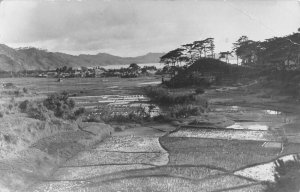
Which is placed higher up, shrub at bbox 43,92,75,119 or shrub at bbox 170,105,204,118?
A: shrub at bbox 43,92,75,119

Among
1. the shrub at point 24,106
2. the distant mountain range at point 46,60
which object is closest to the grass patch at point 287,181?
the shrub at point 24,106

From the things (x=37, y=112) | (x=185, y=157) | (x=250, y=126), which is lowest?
(x=185, y=157)

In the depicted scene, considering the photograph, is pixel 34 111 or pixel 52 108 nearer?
pixel 34 111

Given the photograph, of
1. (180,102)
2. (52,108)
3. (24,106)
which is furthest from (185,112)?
(24,106)

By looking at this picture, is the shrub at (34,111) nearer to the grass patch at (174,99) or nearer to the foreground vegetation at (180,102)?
the foreground vegetation at (180,102)

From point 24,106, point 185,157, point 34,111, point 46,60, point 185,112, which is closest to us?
point 185,157

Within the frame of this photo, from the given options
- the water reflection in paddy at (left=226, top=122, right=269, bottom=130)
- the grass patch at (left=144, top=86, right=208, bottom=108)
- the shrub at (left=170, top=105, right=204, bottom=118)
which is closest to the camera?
the water reflection in paddy at (left=226, top=122, right=269, bottom=130)

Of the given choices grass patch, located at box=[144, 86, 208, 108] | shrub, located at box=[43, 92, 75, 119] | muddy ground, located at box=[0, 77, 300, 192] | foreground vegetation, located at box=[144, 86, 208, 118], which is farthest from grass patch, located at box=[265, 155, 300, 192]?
grass patch, located at box=[144, 86, 208, 108]

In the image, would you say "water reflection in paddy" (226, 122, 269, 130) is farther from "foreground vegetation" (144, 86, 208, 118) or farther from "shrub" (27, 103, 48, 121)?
"shrub" (27, 103, 48, 121)

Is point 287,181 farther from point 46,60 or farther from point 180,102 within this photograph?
point 46,60

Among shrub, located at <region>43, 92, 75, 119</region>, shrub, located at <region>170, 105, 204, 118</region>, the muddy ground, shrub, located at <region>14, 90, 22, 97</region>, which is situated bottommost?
the muddy ground
